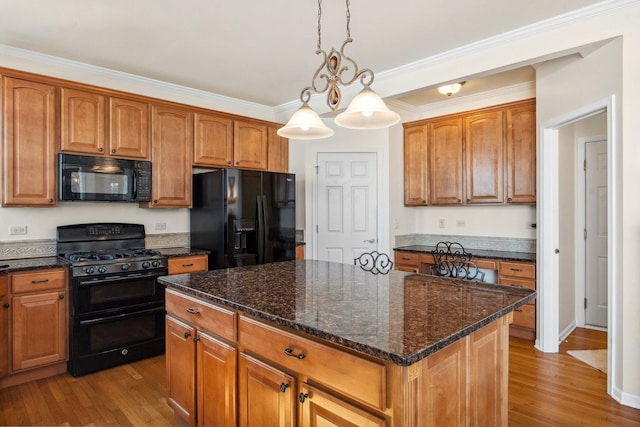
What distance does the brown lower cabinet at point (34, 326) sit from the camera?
2.76 metres

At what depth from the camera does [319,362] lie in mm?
1308

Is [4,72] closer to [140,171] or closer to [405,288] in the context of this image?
[140,171]

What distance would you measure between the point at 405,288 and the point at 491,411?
25.0 inches

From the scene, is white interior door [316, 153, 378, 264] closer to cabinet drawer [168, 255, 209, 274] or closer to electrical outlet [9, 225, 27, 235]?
cabinet drawer [168, 255, 209, 274]

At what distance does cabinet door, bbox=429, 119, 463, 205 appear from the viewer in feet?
14.5

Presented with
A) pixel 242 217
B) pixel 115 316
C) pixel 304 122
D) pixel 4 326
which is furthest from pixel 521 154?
pixel 4 326

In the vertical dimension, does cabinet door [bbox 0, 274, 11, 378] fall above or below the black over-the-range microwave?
below

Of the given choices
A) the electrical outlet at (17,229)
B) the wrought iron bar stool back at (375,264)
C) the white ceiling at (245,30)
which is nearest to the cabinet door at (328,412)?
the wrought iron bar stool back at (375,264)

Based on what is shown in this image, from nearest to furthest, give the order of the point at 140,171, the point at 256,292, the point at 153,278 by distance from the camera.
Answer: the point at 256,292 < the point at 153,278 < the point at 140,171

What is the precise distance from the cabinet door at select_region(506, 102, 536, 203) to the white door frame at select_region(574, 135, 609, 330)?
639 mm

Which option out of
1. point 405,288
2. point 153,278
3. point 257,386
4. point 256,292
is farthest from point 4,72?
point 405,288

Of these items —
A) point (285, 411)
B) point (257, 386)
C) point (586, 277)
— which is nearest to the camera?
point (285, 411)

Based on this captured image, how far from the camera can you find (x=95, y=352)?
303 cm

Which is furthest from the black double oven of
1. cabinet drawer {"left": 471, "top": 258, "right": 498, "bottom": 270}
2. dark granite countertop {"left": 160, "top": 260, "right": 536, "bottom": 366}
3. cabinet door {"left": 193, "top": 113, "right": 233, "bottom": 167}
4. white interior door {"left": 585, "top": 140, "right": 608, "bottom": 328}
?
white interior door {"left": 585, "top": 140, "right": 608, "bottom": 328}
